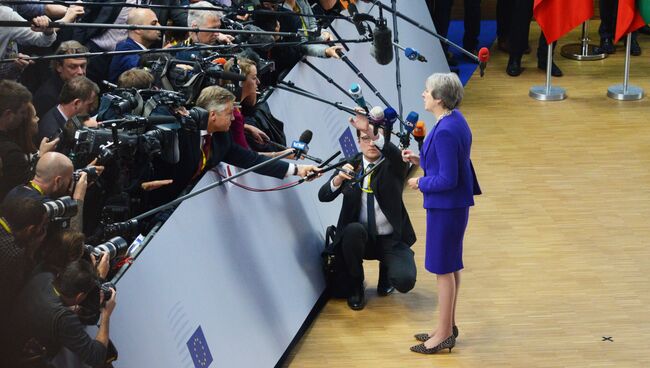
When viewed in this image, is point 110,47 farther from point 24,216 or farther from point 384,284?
point 24,216

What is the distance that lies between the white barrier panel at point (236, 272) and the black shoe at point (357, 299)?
218 mm

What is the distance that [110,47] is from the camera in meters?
7.20

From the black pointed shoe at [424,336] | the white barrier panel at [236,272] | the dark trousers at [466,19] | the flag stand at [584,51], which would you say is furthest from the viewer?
the flag stand at [584,51]

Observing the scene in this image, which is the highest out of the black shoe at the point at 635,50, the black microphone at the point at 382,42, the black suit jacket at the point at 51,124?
the black microphone at the point at 382,42

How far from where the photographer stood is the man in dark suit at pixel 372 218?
6.86 metres

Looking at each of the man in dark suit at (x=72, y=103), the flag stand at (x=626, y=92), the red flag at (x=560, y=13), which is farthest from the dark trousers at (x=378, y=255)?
the flag stand at (x=626, y=92)

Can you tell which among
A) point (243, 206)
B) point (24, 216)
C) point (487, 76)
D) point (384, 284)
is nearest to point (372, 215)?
point (384, 284)

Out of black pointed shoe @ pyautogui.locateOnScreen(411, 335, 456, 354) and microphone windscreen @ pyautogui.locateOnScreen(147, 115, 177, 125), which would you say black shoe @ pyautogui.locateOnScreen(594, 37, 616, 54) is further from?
microphone windscreen @ pyautogui.locateOnScreen(147, 115, 177, 125)

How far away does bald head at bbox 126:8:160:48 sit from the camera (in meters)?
6.68

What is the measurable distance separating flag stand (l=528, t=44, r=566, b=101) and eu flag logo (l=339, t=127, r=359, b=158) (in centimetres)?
304

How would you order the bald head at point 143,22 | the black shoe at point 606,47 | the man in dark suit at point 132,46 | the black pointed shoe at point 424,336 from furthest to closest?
the black shoe at point 606,47 → the man in dark suit at point 132,46 → the bald head at point 143,22 → the black pointed shoe at point 424,336

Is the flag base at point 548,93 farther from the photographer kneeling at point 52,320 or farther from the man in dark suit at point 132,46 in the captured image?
the photographer kneeling at point 52,320

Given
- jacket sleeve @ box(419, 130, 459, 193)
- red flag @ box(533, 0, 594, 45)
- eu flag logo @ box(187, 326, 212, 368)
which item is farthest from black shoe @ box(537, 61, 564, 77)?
eu flag logo @ box(187, 326, 212, 368)

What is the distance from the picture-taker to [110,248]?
4.78m
